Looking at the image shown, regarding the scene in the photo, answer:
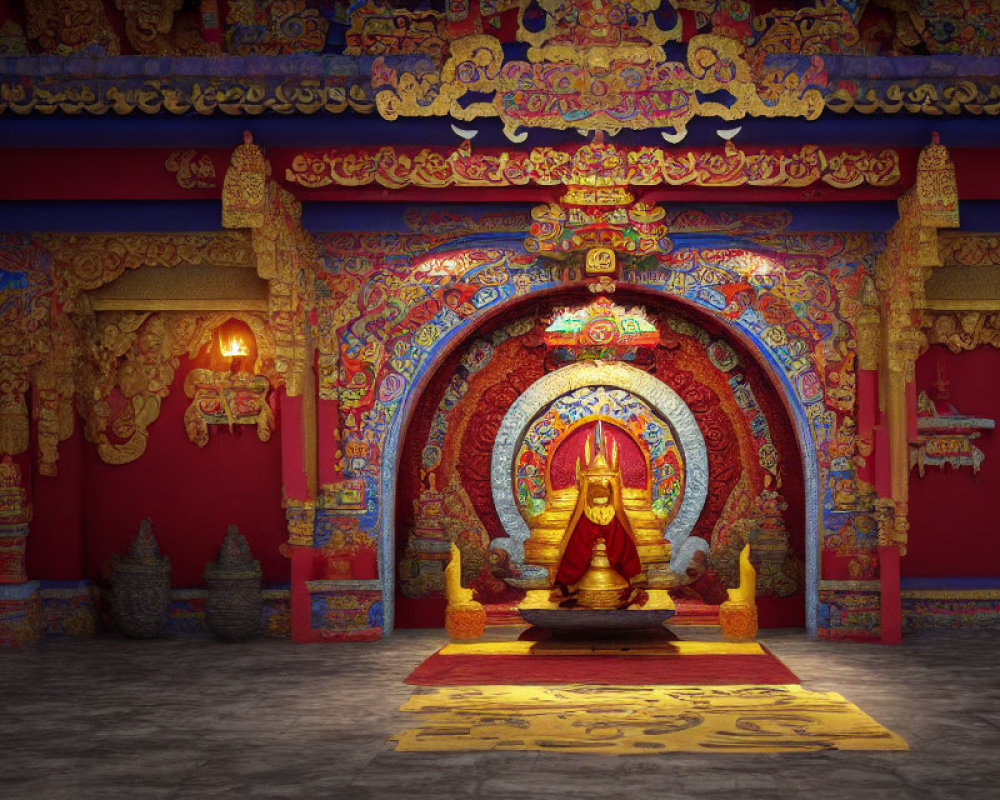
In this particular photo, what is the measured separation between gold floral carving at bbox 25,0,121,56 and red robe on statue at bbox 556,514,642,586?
5230 mm

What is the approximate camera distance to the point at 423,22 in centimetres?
988

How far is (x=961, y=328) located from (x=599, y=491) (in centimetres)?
328

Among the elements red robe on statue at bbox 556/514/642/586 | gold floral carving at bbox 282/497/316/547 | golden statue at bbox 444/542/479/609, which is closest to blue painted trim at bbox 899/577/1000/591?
red robe on statue at bbox 556/514/642/586

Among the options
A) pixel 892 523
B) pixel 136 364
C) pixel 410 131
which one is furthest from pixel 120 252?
pixel 892 523

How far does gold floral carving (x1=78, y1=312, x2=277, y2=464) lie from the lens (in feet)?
37.3

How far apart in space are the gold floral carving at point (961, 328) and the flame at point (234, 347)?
5.57 m

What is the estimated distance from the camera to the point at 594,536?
1111 cm

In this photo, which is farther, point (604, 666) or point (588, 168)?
point (588, 168)

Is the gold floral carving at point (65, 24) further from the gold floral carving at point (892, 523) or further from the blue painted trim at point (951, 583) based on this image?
the blue painted trim at point (951, 583)

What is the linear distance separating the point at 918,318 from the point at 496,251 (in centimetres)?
329

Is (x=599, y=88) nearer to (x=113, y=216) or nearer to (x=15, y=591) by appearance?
(x=113, y=216)

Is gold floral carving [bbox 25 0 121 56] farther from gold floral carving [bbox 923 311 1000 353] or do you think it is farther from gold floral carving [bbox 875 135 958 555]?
gold floral carving [bbox 923 311 1000 353]

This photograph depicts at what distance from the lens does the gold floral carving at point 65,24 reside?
10555 mm

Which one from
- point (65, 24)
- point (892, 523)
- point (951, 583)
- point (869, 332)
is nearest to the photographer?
point (65, 24)
